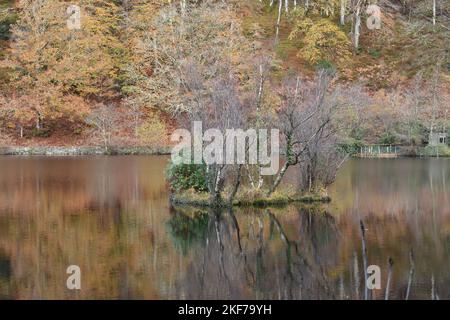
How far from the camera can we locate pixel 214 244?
54.1 feet

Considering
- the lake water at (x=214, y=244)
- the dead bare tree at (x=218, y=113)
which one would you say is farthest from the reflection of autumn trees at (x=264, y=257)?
the dead bare tree at (x=218, y=113)

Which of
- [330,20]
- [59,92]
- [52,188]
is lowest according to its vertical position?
[52,188]

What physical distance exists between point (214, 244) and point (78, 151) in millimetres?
33134

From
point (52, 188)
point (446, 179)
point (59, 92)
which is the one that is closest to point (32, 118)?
point (59, 92)

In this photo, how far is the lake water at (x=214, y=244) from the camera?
1240 cm

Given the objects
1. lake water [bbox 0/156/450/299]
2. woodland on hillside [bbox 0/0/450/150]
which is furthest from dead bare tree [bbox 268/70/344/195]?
woodland on hillside [bbox 0/0/450/150]

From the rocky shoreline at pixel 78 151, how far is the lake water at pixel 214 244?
748 inches

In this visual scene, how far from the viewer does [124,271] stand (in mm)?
13547

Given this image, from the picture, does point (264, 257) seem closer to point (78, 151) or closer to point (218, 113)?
point (218, 113)

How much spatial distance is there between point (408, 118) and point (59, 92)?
1032 inches

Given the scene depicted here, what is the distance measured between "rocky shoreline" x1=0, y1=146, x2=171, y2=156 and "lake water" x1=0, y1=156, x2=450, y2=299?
1900cm

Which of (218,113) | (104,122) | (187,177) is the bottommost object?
(187,177)

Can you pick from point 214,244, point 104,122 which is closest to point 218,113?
point 214,244
